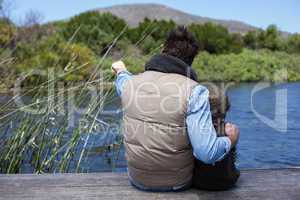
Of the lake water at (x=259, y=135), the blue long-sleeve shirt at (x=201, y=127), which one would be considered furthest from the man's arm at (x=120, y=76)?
the lake water at (x=259, y=135)

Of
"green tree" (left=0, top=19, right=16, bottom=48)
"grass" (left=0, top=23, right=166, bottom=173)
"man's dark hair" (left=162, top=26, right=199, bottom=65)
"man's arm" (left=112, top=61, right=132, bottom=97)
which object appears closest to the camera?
"man's dark hair" (left=162, top=26, right=199, bottom=65)

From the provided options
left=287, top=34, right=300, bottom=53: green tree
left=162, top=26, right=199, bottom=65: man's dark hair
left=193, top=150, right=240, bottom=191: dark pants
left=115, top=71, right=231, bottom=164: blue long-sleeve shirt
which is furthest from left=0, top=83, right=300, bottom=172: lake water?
left=287, top=34, right=300, bottom=53: green tree

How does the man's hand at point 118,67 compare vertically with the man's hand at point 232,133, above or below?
above

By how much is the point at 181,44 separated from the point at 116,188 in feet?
2.55

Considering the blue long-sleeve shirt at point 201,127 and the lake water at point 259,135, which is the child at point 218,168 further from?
the lake water at point 259,135

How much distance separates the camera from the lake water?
4.33 m

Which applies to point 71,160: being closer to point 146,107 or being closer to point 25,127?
point 25,127

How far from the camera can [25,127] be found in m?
3.66

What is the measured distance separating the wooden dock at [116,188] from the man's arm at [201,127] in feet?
1.05

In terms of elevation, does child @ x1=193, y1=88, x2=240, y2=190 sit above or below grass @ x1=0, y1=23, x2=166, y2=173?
above

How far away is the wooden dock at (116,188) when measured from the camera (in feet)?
8.38

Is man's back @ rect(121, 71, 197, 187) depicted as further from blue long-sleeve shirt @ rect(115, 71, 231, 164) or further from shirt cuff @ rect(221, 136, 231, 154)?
shirt cuff @ rect(221, 136, 231, 154)

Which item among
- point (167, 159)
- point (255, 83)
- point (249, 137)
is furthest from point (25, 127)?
point (255, 83)

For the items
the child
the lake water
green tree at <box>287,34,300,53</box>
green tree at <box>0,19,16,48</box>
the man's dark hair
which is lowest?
green tree at <box>287,34,300,53</box>
